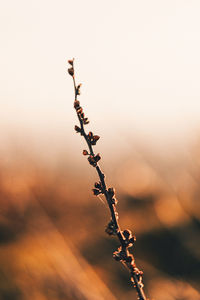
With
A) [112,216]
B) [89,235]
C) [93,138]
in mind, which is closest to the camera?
[112,216]

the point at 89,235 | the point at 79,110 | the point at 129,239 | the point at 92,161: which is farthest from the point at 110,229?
the point at 89,235

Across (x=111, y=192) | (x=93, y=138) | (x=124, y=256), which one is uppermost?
(x=93, y=138)

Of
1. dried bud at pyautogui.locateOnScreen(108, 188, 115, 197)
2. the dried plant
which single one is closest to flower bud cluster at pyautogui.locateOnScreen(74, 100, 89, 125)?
the dried plant

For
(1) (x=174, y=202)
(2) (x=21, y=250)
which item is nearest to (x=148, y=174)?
(1) (x=174, y=202)

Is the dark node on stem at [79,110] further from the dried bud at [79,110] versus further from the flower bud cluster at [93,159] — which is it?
the flower bud cluster at [93,159]

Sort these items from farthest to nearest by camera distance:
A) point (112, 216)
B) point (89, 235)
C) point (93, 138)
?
1. point (89, 235)
2. point (93, 138)
3. point (112, 216)

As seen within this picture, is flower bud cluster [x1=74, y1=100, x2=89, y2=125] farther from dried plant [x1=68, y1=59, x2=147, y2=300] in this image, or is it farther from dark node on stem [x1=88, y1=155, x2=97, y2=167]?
dark node on stem [x1=88, y1=155, x2=97, y2=167]

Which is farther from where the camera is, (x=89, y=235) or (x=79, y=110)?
(x=89, y=235)

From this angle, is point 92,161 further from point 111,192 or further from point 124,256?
point 124,256

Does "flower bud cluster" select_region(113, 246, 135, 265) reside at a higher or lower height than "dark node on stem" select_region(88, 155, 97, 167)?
lower

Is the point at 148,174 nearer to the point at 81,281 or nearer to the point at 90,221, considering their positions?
the point at 90,221

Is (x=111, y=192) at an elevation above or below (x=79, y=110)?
below
